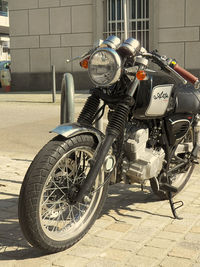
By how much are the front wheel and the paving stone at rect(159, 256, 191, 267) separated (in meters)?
0.62

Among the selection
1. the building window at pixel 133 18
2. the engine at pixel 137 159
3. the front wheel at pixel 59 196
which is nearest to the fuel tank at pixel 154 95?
the engine at pixel 137 159

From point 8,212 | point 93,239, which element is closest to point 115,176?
point 93,239

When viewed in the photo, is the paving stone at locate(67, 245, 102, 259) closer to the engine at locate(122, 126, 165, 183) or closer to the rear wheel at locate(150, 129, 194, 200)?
the engine at locate(122, 126, 165, 183)

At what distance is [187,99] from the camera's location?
4.06 m

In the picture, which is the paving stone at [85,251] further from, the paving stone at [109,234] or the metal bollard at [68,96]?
the metal bollard at [68,96]

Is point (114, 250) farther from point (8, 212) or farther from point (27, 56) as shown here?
point (27, 56)

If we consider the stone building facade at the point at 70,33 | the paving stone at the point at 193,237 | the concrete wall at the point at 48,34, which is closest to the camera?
Result: the paving stone at the point at 193,237

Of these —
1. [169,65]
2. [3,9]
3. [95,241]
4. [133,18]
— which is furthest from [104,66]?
[3,9]

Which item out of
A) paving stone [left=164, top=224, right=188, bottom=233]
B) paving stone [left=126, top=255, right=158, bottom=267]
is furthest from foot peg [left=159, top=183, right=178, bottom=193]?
paving stone [left=126, top=255, right=158, bottom=267]

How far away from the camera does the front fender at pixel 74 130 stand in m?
3.13

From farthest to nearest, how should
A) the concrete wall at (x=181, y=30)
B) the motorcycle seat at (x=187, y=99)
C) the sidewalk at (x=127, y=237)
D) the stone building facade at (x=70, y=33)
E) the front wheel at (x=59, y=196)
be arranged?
the stone building facade at (x=70, y=33), the concrete wall at (x=181, y=30), the motorcycle seat at (x=187, y=99), the sidewalk at (x=127, y=237), the front wheel at (x=59, y=196)

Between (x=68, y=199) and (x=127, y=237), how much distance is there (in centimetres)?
57

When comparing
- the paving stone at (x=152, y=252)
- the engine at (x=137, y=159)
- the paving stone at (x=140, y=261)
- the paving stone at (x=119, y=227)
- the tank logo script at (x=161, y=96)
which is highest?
the tank logo script at (x=161, y=96)

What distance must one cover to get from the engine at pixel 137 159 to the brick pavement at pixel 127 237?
16.5 inches
